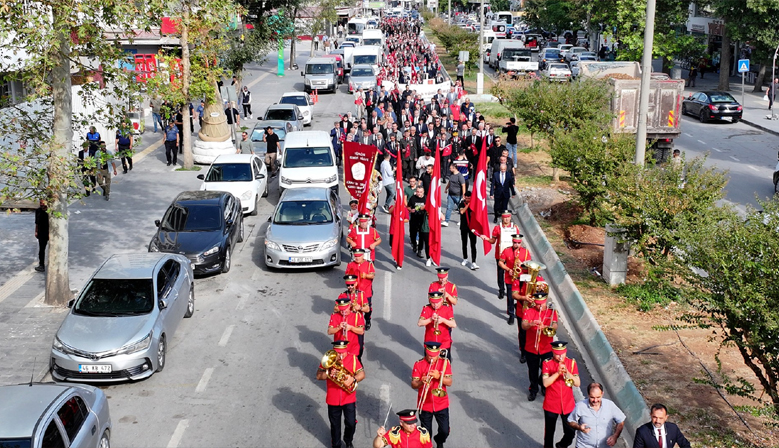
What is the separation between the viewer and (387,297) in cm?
1573

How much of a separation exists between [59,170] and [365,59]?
38405mm

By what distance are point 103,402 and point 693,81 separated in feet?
154

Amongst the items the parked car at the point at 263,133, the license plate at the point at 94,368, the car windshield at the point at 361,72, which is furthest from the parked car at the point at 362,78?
the license plate at the point at 94,368

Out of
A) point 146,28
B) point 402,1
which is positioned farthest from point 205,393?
point 402,1

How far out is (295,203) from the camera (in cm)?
1816

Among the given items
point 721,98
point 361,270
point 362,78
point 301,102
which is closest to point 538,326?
point 361,270

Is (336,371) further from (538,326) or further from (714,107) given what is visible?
(714,107)

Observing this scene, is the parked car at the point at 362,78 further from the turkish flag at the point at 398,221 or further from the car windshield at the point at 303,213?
the turkish flag at the point at 398,221

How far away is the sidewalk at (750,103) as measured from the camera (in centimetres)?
3591

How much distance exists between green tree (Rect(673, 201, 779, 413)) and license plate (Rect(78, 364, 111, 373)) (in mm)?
7657

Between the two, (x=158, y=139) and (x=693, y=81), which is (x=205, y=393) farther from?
(x=693, y=81)

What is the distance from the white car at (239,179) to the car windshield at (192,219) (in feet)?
11.1

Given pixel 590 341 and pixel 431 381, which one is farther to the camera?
pixel 590 341

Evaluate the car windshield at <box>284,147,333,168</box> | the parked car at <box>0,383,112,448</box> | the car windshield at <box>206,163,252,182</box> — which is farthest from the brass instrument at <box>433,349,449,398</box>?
the car windshield at <box>284,147,333,168</box>
